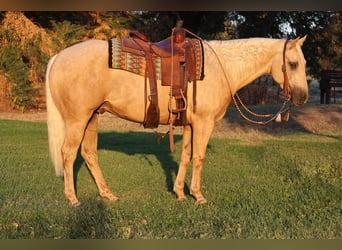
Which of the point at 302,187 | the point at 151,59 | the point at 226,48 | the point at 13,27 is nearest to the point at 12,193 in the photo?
the point at 151,59

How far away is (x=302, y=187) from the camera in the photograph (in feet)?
19.0

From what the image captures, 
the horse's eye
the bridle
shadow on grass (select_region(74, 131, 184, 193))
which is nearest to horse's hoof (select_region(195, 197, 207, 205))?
shadow on grass (select_region(74, 131, 184, 193))

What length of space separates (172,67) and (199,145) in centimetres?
94

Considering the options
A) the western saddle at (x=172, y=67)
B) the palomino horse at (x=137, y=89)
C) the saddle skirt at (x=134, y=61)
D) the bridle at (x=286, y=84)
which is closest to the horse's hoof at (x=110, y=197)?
the palomino horse at (x=137, y=89)

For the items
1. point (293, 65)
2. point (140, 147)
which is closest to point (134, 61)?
point (293, 65)

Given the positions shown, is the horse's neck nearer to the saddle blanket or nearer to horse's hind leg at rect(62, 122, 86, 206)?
the saddle blanket

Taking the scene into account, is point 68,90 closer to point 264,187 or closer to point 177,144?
point 264,187

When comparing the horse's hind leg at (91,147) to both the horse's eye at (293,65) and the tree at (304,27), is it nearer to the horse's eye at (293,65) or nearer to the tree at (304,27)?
the horse's eye at (293,65)

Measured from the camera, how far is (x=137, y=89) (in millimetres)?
4809

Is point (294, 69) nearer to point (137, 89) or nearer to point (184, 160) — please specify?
point (184, 160)

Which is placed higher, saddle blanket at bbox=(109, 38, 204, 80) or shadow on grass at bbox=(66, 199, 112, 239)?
saddle blanket at bbox=(109, 38, 204, 80)

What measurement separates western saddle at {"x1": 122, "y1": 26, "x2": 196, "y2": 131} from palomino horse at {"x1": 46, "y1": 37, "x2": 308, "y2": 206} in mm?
97

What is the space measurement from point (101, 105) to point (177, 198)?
4.66 feet

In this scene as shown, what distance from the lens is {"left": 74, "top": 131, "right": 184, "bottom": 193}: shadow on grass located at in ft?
23.3
